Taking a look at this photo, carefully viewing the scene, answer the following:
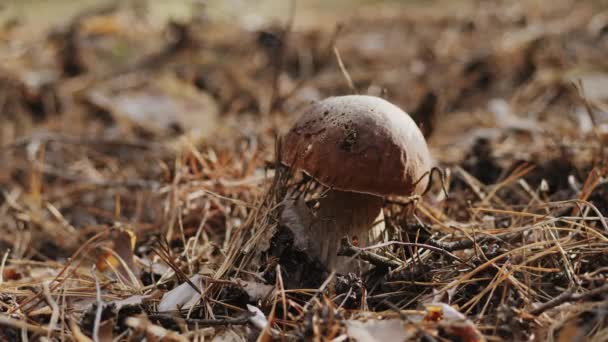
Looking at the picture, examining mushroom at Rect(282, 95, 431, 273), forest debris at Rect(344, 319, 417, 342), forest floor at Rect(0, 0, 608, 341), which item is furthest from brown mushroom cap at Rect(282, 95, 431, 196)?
forest debris at Rect(344, 319, 417, 342)

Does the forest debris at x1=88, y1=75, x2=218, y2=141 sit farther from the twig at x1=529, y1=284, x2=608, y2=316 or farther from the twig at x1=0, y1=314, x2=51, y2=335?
the twig at x1=529, y1=284, x2=608, y2=316

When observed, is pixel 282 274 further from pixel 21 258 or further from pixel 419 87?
pixel 419 87

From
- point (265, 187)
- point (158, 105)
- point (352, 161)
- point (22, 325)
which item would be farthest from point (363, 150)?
point (158, 105)

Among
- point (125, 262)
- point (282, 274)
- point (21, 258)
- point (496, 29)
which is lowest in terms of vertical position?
point (21, 258)

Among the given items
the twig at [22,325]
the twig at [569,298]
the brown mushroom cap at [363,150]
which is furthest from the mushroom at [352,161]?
the twig at [22,325]

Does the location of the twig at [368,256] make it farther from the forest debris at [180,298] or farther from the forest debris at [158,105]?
the forest debris at [158,105]

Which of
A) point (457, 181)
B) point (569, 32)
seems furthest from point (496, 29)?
point (457, 181)

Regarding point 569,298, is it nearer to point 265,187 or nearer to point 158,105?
point 265,187
